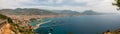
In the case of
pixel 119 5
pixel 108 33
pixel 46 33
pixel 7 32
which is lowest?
pixel 46 33

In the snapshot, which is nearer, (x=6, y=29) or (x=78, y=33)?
(x=6, y=29)

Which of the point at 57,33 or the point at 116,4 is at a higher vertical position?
the point at 116,4

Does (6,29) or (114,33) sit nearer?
(114,33)

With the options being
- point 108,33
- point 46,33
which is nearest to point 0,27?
point 108,33

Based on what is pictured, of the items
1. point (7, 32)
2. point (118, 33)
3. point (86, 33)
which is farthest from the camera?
point (86, 33)

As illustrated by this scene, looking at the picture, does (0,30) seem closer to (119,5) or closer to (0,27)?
(0,27)

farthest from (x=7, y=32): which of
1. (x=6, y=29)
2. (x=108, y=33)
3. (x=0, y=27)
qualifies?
(x=108, y=33)

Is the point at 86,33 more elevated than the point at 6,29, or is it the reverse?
the point at 6,29

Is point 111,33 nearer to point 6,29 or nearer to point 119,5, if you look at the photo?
point 119,5

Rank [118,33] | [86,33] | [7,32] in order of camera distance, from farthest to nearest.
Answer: [86,33] < [7,32] < [118,33]
